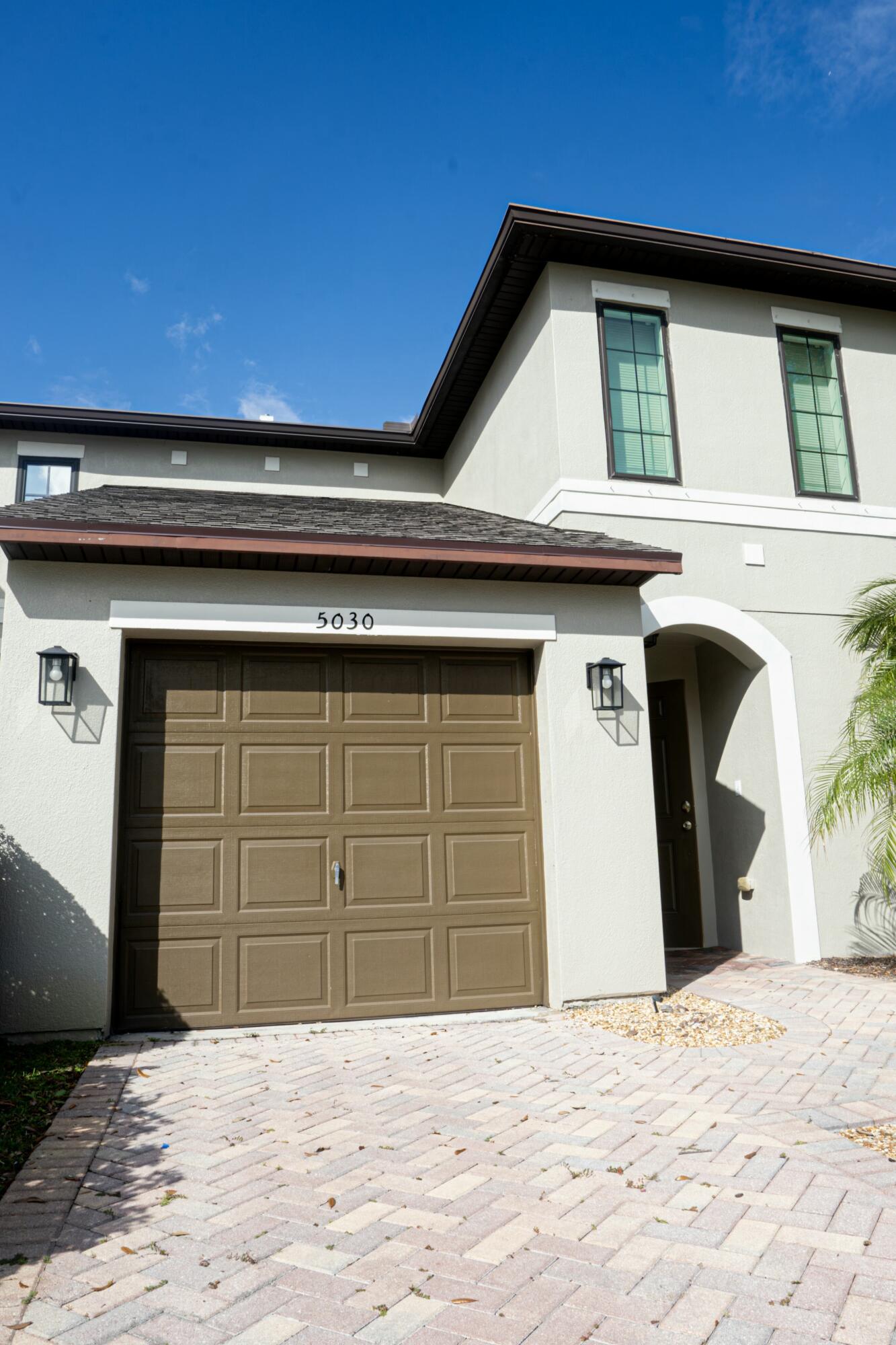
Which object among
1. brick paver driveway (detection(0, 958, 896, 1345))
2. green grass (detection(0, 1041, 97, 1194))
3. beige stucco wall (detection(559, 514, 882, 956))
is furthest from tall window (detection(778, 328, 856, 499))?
green grass (detection(0, 1041, 97, 1194))

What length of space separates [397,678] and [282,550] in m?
1.46

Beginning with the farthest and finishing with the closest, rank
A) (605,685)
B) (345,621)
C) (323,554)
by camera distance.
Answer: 1. (605,685)
2. (345,621)
3. (323,554)

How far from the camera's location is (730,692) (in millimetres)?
9836

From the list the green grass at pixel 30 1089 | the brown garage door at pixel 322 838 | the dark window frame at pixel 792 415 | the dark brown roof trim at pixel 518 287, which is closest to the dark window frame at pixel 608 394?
the dark brown roof trim at pixel 518 287

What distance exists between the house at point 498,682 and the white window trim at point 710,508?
35 millimetres

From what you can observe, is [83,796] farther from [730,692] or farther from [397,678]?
[730,692]

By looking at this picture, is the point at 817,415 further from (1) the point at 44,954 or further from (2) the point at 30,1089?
(2) the point at 30,1089

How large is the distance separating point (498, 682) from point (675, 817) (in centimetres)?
409

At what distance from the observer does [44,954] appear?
615 centimetres

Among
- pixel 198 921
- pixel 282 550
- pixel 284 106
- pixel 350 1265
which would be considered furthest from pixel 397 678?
pixel 284 106

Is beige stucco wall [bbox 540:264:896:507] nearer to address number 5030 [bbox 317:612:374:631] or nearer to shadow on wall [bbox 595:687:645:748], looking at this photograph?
shadow on wall [bbox 595:687:645:748]

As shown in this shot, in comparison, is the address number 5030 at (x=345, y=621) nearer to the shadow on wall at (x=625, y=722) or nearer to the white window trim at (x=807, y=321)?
the shadow on wall at (x=625, y=722)

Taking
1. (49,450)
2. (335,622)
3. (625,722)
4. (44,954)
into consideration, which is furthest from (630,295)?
(44,954)

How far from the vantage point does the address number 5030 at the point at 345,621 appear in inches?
278
